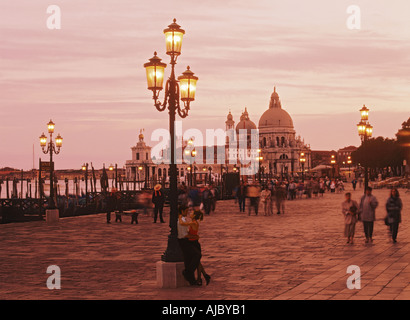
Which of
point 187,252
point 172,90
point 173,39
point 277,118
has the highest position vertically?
point 277,118

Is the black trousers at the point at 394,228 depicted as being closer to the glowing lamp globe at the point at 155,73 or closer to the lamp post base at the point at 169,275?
the lamp post base at the point at 169,275

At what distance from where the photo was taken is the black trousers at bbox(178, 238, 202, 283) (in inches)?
401

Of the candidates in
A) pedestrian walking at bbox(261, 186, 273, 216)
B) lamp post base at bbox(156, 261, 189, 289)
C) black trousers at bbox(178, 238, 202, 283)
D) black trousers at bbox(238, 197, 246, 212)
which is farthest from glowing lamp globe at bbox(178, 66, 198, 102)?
black trousers at bbox(238, 197, 246, 212)

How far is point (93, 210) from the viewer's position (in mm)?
38906

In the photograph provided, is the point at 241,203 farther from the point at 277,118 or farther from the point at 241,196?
the point at 277,118

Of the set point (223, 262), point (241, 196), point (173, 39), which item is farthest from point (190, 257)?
point (241, 196)

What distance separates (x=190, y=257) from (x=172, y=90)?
9.90ft

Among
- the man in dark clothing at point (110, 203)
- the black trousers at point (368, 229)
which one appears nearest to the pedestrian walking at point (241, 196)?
the man in dark clothing at point (110, 203)

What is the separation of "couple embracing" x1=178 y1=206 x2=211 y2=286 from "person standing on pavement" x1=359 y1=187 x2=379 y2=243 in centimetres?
675

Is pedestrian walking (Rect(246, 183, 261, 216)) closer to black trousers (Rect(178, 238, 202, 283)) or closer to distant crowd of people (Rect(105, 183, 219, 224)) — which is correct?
distant crowd of people (Rect(105, 183, 219, 224))

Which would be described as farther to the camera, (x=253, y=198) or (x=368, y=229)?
(x=253, y=198)

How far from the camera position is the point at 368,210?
624 inches

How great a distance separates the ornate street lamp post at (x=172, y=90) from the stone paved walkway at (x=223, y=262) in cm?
83
